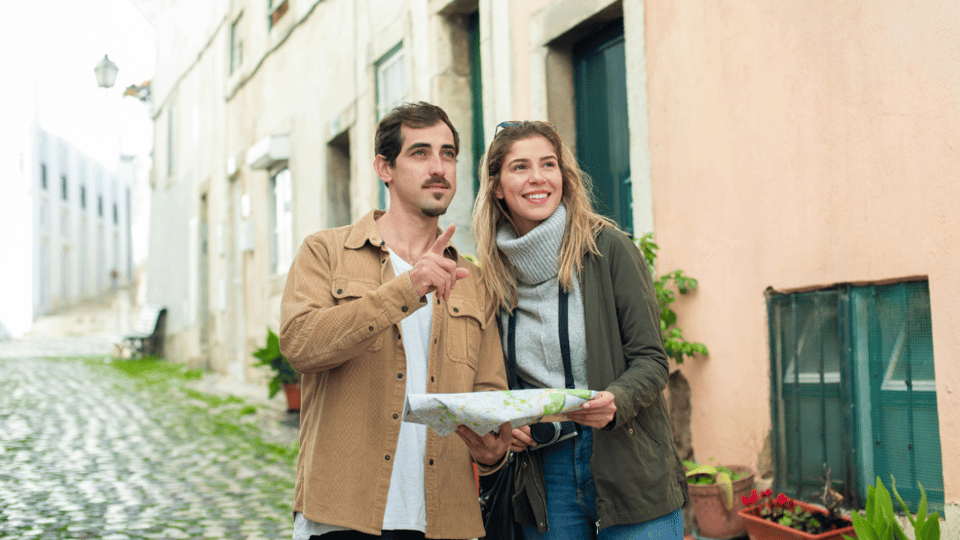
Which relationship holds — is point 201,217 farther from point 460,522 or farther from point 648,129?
point 460,522

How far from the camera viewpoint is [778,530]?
3631 millimetres

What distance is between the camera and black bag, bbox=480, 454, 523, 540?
223 centimetres

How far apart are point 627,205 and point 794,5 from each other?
186cm

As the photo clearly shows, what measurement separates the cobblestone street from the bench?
667 centimetres

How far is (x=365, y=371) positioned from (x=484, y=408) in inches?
18.1

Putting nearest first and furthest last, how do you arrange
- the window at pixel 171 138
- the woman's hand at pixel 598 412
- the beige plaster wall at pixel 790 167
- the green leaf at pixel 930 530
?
the woman's hand at pixel 598 412
the green leaf at pixel 930 530
the beige plaster wall at pixel 790 167
the window at pixel 171 138

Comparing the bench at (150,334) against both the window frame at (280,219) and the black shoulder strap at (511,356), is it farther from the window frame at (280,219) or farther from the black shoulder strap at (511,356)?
the black shoulder strap at (511,356)

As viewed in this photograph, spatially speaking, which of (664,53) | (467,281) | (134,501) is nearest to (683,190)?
(664,53)

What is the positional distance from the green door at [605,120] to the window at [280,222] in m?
6.73

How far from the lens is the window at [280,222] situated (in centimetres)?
1191

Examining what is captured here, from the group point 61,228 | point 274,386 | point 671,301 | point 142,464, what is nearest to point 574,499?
point 671,301

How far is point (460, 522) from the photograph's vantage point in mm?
2131

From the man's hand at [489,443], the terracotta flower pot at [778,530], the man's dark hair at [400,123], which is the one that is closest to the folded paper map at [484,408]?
the man's hand at [489,443]

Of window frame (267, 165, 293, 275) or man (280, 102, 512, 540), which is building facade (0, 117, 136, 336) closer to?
window frame (267, 165, 293, 275)
